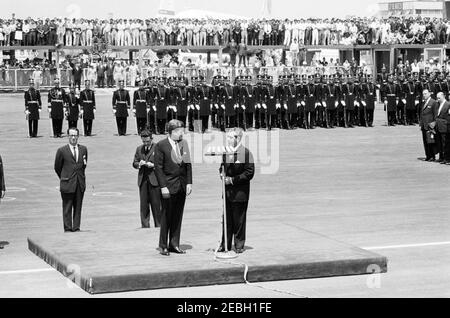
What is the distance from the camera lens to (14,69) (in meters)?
53.9

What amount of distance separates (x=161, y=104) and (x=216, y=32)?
2118 centimetres

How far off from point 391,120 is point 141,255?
982 inches

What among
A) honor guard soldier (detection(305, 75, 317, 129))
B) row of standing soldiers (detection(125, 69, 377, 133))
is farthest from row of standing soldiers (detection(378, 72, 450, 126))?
honor guard soldier (detection(305, 75, 317, 129))

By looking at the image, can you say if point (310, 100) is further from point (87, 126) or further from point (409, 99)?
point (87, 126)

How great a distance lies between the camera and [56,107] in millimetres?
33812

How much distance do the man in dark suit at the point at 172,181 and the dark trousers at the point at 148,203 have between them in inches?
113

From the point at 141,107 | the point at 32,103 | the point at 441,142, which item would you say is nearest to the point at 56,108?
the point at 32,103

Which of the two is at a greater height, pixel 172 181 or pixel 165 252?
pixel 172 181

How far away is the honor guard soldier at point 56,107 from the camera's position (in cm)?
3381

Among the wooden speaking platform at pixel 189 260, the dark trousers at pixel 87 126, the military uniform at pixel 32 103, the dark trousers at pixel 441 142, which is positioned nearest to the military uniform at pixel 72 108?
the dark trousers at pixel 87 126

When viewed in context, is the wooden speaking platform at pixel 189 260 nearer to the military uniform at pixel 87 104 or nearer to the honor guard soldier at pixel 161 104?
the military uniform at pixel 87 104

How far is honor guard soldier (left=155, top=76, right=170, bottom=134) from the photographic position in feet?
116

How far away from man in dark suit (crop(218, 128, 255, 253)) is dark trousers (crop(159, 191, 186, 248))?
0.61 metres

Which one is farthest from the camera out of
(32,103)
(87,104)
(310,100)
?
(310,100)
